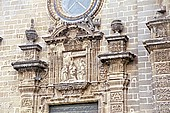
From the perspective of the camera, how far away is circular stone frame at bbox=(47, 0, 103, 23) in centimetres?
1079

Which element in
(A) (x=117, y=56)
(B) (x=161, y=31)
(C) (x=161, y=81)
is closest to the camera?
(C) (x=161, y=81)

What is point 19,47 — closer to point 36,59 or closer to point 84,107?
point 36,59

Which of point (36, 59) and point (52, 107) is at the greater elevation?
point (36, 59)

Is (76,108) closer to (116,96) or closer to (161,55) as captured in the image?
(116,96)

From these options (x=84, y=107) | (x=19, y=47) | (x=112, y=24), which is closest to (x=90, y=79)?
(x=84, y=107)

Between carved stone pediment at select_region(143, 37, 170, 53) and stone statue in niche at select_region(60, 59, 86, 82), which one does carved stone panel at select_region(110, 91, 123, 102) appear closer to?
stone statue in niche at select_region(60, 59, 86, 82)

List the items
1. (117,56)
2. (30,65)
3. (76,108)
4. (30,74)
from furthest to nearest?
(30,74), (30,65), (76,108), (117,56)

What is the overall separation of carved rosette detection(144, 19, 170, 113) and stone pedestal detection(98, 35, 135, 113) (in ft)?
2.71

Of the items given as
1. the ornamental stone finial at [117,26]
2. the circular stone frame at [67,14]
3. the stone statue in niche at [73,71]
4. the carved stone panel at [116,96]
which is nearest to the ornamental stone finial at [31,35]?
the circular stone frame at [67,14]

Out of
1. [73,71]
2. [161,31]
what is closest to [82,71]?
[73,71]

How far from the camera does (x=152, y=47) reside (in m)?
9.12

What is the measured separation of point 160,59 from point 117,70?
124 centimetres

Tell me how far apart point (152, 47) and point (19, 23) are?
395 cm

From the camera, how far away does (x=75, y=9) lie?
11.1 m
